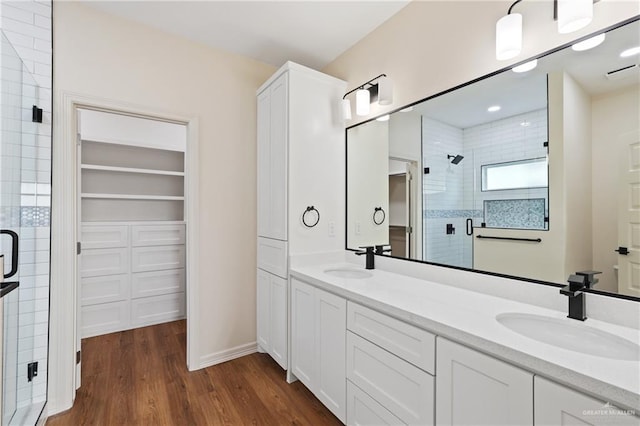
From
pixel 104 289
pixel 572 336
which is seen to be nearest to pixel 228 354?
pixel 104 289

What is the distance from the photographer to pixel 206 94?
2.57 metres

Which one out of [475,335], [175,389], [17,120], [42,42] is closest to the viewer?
[475,335]

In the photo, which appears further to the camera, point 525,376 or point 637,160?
point 637,160

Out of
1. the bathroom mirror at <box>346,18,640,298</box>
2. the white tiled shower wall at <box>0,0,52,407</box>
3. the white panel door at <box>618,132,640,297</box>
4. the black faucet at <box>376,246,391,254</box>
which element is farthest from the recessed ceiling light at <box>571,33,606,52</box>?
the white tiled shower wall at <box>0,0,52,407</box>

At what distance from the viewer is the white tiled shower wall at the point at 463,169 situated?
4.82 ft

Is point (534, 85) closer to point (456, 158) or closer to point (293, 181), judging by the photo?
point (456, 158)

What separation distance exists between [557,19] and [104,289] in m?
4.19

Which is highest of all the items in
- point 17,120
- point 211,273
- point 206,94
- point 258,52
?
point 258,52

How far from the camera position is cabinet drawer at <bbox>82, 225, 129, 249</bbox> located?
3104 mm

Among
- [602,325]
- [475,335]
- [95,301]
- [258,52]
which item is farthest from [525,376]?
[95,301]

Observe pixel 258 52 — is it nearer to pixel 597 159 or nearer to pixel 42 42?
pixel 42 42

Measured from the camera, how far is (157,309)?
3449mm

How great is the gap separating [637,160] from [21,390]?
10.6ft

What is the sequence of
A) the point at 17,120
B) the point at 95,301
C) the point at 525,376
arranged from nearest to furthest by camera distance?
the point at 525,376
the point at 17,120
the point at 95,301
